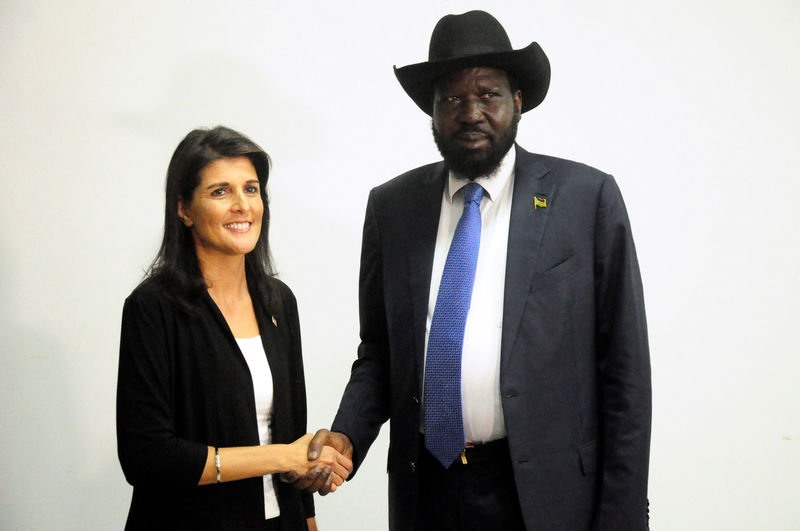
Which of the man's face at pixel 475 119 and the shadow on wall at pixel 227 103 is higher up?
the shadow on wall at pixel 227 103

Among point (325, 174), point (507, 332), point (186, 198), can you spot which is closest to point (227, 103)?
point (325, 174)

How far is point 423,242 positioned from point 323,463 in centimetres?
64

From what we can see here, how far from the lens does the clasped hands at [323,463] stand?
6.57ft

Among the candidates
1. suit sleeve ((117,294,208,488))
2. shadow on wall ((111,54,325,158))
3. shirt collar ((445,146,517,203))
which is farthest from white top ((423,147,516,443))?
shadow on wall ((111,54,325,158))

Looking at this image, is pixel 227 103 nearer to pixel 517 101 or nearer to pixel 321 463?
pixel 517 101

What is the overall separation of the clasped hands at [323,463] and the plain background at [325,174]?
1104mm

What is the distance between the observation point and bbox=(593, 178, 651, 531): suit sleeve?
1.81 meters

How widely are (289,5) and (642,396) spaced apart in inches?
80.3

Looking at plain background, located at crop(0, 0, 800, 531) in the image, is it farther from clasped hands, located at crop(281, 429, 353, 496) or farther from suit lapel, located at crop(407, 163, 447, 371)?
clasped hands, located at crop(281, 429, 353, 496)

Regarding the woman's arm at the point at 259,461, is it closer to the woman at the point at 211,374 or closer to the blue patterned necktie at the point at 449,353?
the woman at the point at 211,374

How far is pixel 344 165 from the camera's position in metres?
3.03

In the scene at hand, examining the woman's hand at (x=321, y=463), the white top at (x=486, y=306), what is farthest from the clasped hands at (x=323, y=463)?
the white top at (x=486, y=306)

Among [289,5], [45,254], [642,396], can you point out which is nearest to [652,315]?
[642,396]

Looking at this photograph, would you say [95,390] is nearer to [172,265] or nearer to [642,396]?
[172,265]
